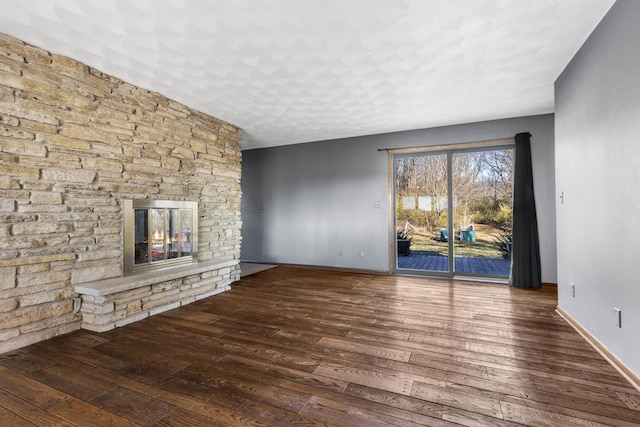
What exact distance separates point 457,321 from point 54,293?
384cm

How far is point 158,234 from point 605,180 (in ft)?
14.4

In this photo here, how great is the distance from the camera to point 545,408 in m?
1.60

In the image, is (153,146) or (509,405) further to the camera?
(153,146)

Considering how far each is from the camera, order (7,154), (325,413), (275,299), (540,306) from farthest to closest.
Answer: (275,299) → (540,306) → (7,154) → (325,413)

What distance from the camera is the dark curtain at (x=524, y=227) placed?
426 centimetres

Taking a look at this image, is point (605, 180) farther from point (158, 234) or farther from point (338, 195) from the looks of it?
point (158, 234)

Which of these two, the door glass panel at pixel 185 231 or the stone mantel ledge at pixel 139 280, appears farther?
the door glass panel at pixel 185 231

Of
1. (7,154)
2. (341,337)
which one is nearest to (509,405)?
(341,337)

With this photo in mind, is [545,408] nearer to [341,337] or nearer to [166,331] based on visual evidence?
[341,337]

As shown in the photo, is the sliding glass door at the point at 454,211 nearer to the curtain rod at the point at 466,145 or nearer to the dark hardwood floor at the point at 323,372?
the curtain rod at the point at 466,145

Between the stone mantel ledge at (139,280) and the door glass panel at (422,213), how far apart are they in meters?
3.25

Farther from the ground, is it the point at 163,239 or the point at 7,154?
the point at 7,154

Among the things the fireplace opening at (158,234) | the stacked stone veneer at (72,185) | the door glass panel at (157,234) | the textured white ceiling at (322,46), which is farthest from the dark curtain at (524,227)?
the door glass panel at (157,234)

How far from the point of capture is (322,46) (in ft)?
8.28
